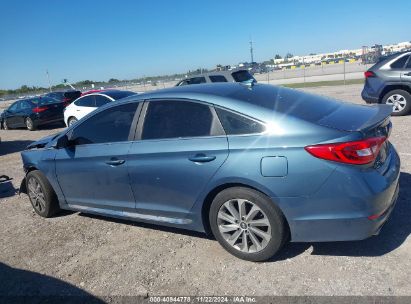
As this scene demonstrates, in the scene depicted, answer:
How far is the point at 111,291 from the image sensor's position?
3426 millimetres

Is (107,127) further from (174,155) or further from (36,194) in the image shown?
(36,194)

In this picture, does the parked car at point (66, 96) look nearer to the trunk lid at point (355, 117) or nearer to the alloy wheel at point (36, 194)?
the alloy wheel at point (36, 194)

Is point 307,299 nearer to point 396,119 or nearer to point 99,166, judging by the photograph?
point 99,166

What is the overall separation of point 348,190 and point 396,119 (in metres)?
7.54

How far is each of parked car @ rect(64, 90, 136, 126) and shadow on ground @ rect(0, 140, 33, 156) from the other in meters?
1.72

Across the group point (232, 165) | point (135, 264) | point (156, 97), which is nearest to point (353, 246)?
point (232, 165)

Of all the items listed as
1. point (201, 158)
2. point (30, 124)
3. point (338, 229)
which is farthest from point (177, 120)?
point (30, 124)

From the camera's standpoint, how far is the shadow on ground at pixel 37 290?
341 centimetres

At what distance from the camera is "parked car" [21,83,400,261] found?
3.10 metres

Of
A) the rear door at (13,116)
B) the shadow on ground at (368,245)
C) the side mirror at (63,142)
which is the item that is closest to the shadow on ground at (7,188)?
the side mirror at (63,142)

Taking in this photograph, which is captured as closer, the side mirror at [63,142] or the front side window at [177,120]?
the front side window at [177,120]

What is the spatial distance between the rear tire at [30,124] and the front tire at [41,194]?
1186 centimetres

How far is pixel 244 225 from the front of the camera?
3.48m

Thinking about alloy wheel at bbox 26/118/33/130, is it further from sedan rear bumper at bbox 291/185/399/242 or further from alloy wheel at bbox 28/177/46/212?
sedan rear bumper at bbox 291/185/399/242
